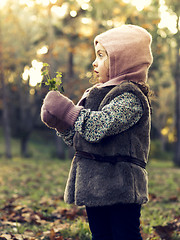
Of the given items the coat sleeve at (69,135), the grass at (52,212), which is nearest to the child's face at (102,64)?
the coat sleeve at (69,135)

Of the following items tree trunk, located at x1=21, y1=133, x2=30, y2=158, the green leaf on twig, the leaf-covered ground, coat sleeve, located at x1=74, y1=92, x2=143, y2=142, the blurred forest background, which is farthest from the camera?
tree trunk, located at x1=21, y1=133, x2=30, y2=158

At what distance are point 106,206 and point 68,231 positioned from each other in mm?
1511

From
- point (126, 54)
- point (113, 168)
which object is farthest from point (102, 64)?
point (113, 168)

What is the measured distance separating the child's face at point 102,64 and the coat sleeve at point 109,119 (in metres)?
0.28

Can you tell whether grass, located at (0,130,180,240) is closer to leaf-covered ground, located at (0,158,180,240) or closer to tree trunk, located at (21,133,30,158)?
leaf-covered ground, located at (0,158,180,240)

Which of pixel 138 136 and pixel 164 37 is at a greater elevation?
pixel 164 37

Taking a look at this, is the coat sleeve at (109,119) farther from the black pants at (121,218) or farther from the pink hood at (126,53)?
the black pants at (121,218)

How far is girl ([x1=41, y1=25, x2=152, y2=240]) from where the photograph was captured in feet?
7.63

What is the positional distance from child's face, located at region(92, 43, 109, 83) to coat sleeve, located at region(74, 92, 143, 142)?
28 cm

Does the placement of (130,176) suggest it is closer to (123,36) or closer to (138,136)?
(138,136)

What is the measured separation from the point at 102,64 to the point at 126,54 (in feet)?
0.64

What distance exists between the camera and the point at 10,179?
30.2 feet

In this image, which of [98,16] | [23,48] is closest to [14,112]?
[23,48]

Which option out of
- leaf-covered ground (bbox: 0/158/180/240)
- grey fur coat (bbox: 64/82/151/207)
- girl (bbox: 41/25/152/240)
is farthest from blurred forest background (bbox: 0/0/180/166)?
grey fur coat (bbox: 64/82/151/207)
